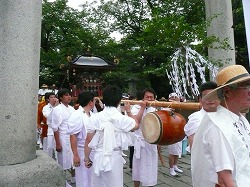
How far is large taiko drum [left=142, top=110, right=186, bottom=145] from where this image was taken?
348cm

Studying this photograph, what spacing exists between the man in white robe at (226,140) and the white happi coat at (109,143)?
1.44 m

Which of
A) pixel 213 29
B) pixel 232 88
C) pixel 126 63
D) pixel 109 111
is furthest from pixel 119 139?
pixel 126 63

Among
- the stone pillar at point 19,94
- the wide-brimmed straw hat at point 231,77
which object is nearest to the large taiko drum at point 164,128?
the stone pillar at point 19,94

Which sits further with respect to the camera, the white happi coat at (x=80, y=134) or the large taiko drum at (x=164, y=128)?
the white happi coat at (x=80, y=134)

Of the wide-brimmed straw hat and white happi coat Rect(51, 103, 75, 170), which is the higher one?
the wide-brimmed straw hat

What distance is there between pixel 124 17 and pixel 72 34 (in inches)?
143

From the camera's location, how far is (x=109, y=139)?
3.28 metres

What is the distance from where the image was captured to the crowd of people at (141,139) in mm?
1698

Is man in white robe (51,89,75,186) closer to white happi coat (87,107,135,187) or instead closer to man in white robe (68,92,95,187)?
man in white robe (68,92,95,187)

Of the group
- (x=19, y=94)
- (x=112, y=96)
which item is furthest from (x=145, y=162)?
(x=19, y=94)

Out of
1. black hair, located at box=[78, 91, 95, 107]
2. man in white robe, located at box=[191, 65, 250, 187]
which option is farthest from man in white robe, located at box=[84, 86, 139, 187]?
man in white robe, located at box=[191, 65, 250, 187]

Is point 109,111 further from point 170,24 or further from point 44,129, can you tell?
point 44,129

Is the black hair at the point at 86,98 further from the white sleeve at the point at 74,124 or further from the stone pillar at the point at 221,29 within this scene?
the stone pillar at the point at 221,29

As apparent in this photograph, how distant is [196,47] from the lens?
4.81 meters
